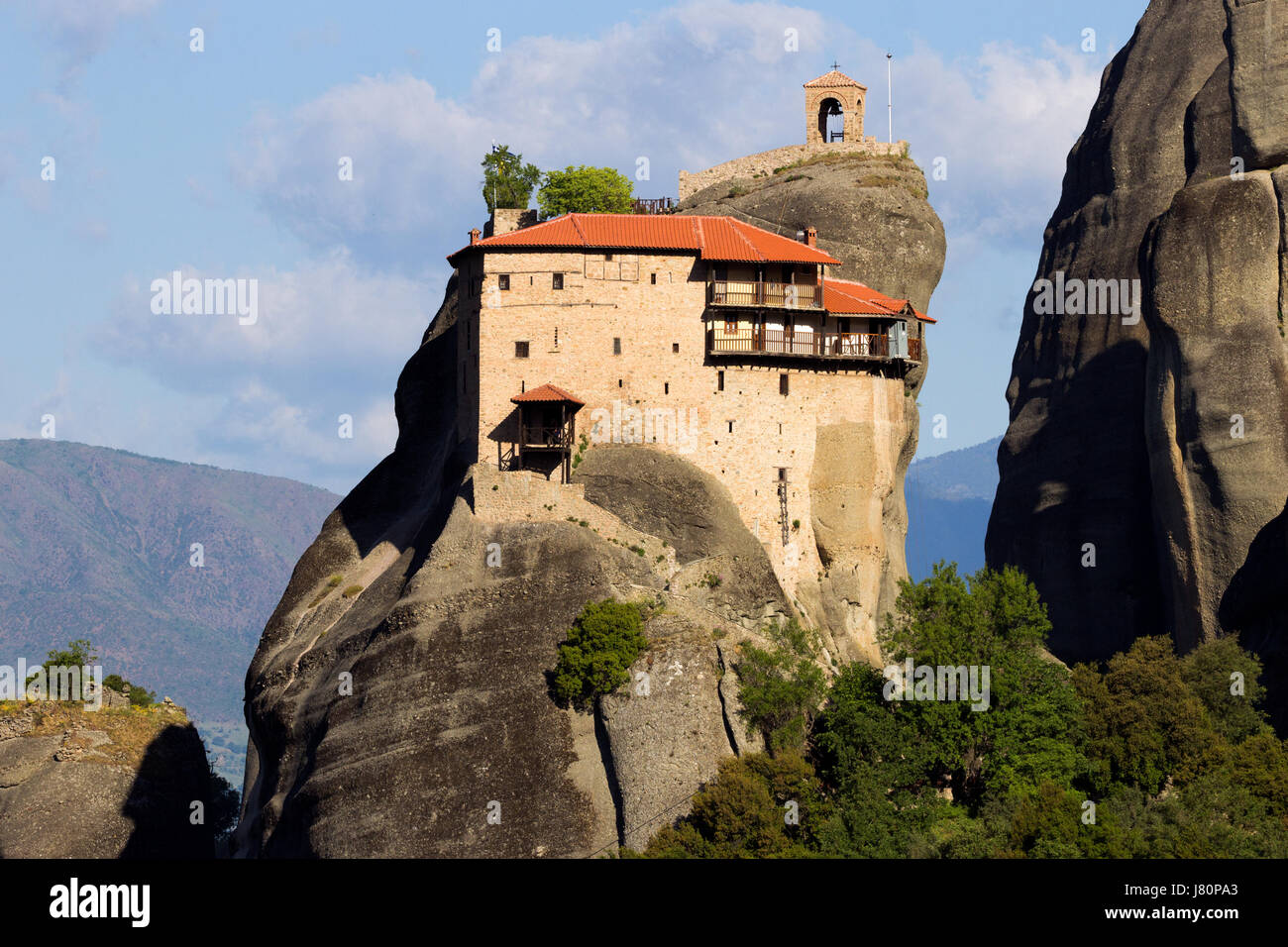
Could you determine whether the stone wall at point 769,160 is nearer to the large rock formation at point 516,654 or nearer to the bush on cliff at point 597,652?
the large rock formation at point 516,654

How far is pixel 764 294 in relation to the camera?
314 ft

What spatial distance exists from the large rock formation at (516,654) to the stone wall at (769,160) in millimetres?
17657

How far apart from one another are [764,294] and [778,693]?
2170 centimetres

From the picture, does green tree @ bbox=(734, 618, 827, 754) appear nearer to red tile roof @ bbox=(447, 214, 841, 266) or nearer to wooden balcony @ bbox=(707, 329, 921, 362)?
wooden balcony @ bbox=(707, 329, 921, 362)

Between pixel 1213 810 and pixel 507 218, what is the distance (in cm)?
4718

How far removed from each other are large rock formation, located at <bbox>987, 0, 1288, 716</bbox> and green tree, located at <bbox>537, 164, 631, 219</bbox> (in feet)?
87.2

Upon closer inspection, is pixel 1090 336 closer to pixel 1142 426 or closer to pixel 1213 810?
pixel 1142 426

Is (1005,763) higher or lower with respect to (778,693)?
lower

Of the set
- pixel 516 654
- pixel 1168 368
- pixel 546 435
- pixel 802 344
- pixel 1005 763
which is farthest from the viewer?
pixel 1168 368

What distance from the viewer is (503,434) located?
9212 centimetres

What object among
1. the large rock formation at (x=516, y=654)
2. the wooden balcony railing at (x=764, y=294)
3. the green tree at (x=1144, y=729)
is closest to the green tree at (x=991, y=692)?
the green tree at (x=1144, y=729)

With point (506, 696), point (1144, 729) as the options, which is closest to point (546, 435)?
point (506, 696)

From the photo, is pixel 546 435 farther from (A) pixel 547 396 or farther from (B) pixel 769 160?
(B) pixel 769 160
